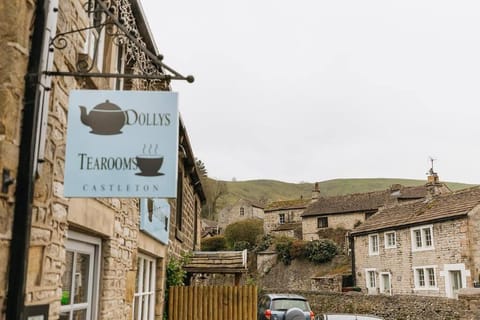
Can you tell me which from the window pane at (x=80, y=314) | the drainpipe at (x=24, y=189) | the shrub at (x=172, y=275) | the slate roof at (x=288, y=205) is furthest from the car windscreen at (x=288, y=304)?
the slate roof at (x=288, y=205)

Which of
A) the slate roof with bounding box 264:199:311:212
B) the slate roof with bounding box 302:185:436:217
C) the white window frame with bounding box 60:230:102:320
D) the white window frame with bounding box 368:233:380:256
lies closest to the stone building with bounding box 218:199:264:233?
the slate roof with bounding box 264:199:311:212

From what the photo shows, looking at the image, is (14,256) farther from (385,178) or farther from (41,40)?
(385,178)

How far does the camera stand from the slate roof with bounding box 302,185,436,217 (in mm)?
45969

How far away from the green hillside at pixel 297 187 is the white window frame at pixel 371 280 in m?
80.3

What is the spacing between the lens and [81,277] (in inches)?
194

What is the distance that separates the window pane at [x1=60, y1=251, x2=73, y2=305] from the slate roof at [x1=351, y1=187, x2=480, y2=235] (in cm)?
2229

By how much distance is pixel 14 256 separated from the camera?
3.01 meters

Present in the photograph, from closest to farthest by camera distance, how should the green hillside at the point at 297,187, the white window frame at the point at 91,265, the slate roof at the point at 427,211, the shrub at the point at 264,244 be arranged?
1. the white window frame at the point at 91,265
2. the slate roof at the point at 427,211
3. the shrub at the point at 264,244
4. the green hillside at the point at 297,187

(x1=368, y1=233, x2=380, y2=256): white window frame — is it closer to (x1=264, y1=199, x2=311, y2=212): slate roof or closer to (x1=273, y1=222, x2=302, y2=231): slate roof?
(x1=273, y1=222, x2=302, y2=231): slate roof

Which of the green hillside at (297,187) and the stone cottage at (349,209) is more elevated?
the green hillside at (297,187)

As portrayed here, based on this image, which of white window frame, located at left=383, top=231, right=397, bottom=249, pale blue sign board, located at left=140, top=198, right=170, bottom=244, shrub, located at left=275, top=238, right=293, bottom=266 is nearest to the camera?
pale blue sign board, located at left=140, top=198, right=170, bottom=244

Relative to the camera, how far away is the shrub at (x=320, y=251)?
1556 inches

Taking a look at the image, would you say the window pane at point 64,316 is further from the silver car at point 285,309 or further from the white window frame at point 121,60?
the silver car at point 285,309

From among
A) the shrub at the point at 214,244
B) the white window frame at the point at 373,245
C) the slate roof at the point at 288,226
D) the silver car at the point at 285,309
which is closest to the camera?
the silver car at the point at 285,309
